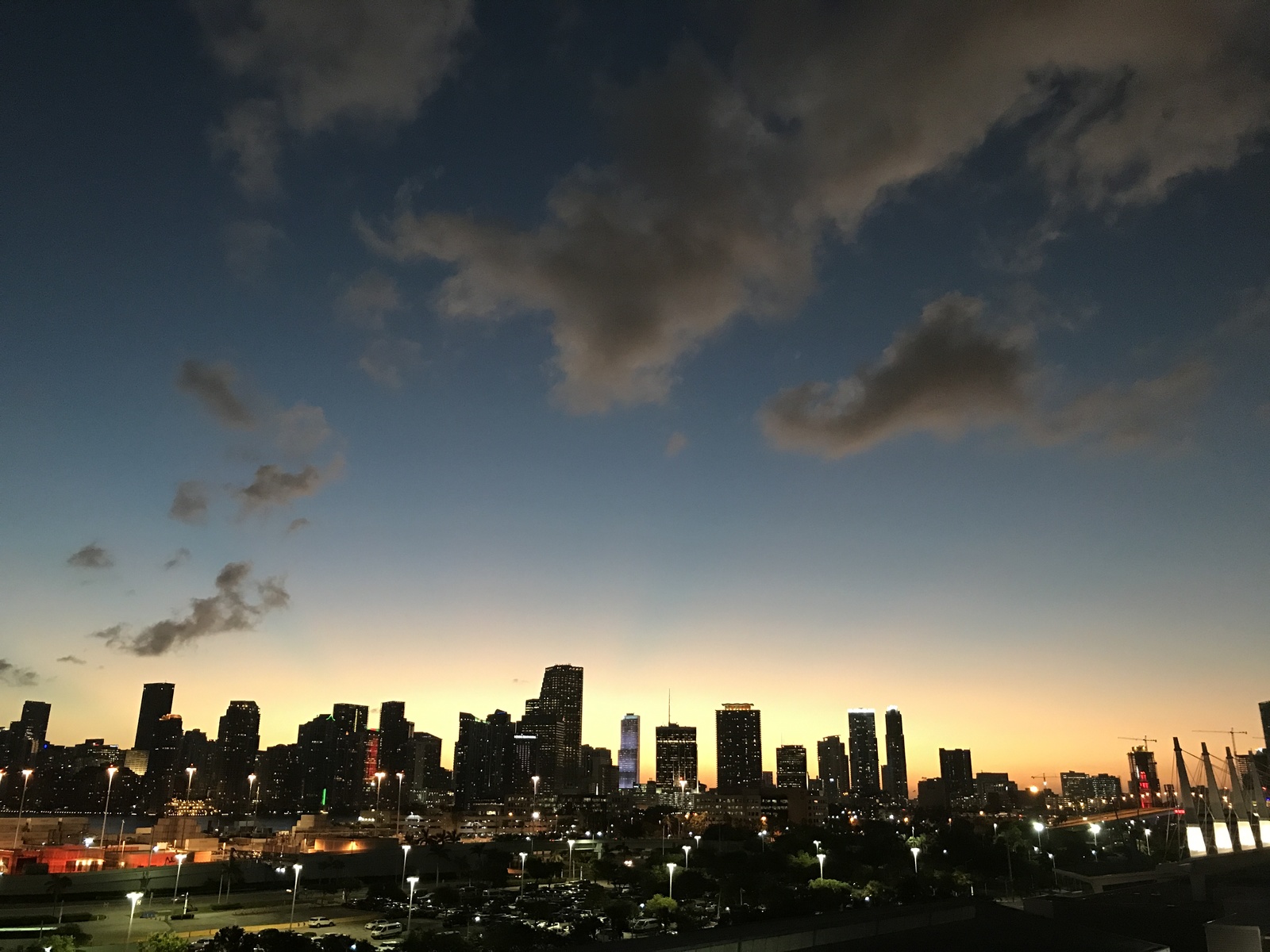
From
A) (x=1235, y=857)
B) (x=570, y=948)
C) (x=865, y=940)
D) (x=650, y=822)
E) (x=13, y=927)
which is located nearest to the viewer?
(x=570, y=948)

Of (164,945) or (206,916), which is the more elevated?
(164,945)

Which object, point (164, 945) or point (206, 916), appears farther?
point (206, 916)

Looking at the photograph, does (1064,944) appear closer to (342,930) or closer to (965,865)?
(342,930)

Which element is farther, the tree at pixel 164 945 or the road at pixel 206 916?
the road at pixel 206 916

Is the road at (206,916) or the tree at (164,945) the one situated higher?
the tree at (164,945)

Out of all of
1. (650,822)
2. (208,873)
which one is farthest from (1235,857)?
(650,822)

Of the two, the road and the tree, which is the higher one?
the tree

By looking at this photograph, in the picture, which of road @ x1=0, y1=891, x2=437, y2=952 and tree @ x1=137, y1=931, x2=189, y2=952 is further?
road @ x1=0, y1=891, x2=437, y2=952

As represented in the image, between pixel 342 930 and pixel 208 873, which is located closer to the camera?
pixel 342 930
